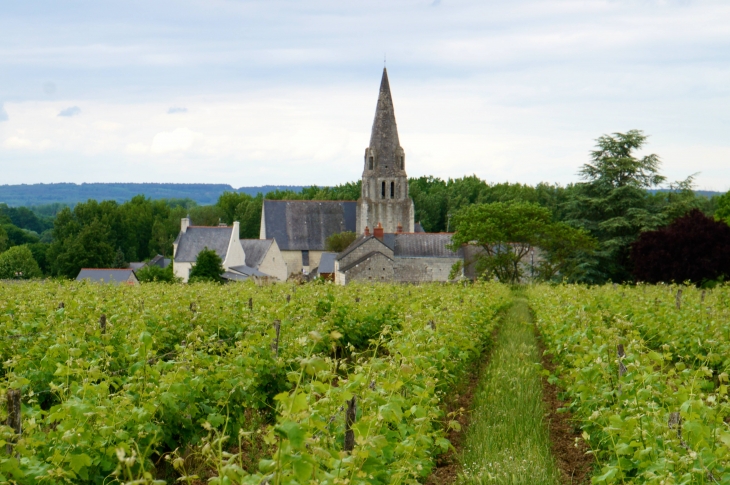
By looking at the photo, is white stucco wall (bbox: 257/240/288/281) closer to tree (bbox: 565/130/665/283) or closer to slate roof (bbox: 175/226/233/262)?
slate roof (bbox: 175/226/233/262)

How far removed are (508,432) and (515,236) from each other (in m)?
37.3

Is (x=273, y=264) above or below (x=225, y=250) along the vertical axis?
below

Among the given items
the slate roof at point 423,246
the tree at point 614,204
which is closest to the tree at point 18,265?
the slate roof at point 423,246

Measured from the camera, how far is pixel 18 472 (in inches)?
160

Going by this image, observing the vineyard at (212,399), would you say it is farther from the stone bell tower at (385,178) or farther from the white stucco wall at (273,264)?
the stone bell tower at (385,178)

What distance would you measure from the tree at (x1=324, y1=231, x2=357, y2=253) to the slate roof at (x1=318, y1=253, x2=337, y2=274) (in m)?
5.14

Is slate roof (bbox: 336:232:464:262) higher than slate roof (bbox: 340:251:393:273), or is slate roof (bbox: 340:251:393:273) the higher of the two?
slate roof (bbox: 336:232:464:262)

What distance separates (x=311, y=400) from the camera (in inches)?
188

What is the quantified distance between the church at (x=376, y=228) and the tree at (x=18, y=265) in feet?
72.0

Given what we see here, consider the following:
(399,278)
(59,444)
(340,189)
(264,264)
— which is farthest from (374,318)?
(340,189)

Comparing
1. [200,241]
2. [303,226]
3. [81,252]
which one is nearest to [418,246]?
[200,241]

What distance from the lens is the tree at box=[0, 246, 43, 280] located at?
67894 mm

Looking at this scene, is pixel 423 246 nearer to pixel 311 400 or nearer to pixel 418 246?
pixel 418 246

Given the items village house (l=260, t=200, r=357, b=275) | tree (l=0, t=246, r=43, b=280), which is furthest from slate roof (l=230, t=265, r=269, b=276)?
tree (l=0, t=246, r=43, b=280)
